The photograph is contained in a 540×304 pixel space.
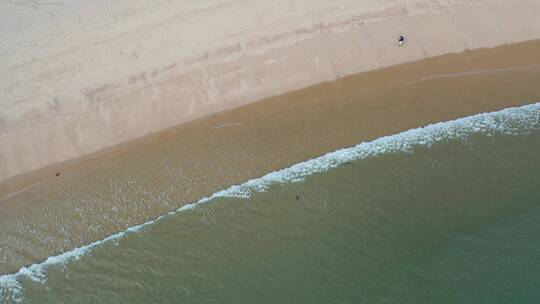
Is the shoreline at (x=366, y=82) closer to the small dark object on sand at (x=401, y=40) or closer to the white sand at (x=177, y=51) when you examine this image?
the white sand at (x=177, y=51)

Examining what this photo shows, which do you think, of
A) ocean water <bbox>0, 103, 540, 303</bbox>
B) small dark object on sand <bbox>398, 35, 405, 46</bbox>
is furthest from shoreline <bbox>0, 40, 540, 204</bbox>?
ocean water <bbox>0, 103, 540, 303</bbox>

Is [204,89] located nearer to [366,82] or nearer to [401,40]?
[366,82]

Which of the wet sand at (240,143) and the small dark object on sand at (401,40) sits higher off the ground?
the small dark object on sand at (401,40)

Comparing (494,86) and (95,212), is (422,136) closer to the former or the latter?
(494,86)

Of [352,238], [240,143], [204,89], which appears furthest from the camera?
[204,89]

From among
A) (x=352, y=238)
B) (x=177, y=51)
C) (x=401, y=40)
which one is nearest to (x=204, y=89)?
(x=177, y=51)

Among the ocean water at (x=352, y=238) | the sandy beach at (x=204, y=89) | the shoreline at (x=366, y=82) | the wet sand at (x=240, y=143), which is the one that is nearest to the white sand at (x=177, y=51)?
the sandy beach at (x=204, y=89)
